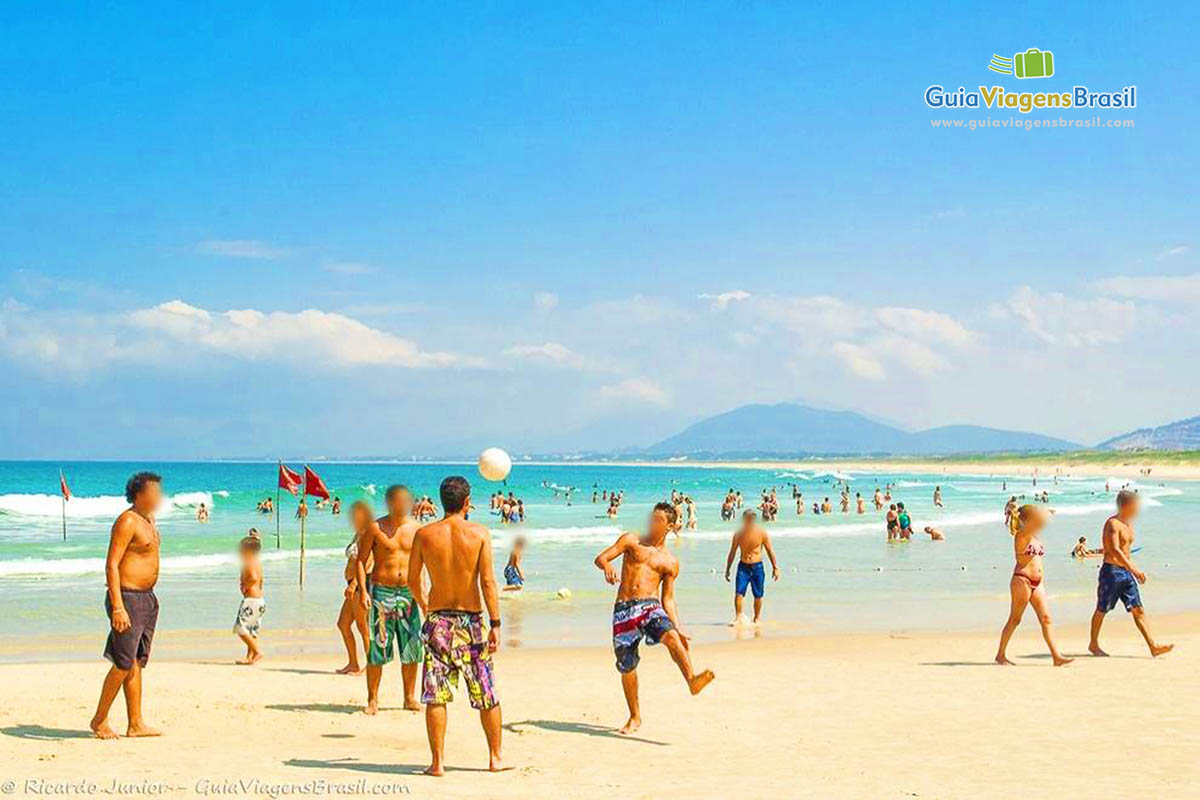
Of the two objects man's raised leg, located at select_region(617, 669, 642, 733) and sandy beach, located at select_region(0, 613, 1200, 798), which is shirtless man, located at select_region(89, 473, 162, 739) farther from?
man's raised leg, located at select_region(617, 669, 642, 733)

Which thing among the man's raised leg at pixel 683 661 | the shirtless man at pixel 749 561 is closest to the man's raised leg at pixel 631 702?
the man's raised leg at pixel 683 661

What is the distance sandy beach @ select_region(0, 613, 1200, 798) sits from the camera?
6996 millimetres

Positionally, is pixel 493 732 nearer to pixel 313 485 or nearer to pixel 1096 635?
pixel 1096 635

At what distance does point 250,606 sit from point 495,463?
3.82 metres

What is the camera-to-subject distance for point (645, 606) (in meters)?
8.27

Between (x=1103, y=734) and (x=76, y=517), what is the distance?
5631 cm

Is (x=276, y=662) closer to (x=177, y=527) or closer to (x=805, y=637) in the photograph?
(x=805, y=637)

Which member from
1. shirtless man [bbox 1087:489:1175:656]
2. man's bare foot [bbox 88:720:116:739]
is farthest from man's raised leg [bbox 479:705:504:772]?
shirtless man [bbox 1087:489:1175:656]

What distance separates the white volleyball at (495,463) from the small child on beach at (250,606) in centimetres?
337

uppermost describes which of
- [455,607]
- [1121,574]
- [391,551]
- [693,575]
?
[391,551]

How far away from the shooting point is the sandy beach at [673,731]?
23.0 ft

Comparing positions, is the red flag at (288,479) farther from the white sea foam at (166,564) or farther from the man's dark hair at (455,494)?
the man's dark hair at (455,494)

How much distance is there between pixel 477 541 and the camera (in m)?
6.93

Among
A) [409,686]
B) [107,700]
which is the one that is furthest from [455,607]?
[107,700]
